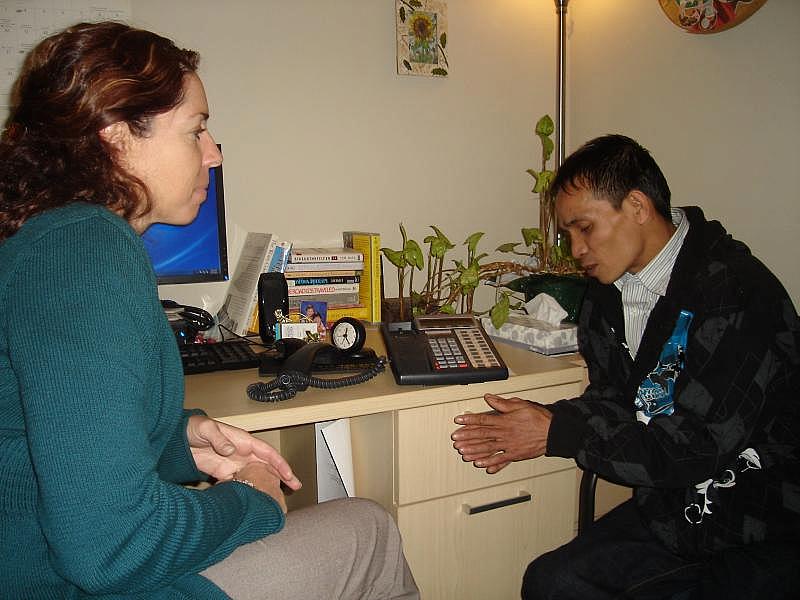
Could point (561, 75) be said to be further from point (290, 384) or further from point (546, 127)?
point (290, 384)

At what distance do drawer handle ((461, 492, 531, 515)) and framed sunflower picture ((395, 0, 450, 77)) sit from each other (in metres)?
1.33

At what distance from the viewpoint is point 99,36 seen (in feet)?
2.43

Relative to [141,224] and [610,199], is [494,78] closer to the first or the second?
[610,199]

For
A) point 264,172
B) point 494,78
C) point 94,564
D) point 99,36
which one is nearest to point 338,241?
point 264,172

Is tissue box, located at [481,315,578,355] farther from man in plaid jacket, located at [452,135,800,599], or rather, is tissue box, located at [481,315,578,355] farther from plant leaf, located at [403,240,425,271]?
plant leaf, located at [403,240,425,271]

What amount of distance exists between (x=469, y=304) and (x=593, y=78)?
0.93 metres

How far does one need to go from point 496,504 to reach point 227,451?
1.93ft

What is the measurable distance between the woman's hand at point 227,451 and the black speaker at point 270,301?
0.57 metres

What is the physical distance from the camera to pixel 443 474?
3.92 feet

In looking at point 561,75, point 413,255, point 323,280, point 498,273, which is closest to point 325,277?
point 323,280

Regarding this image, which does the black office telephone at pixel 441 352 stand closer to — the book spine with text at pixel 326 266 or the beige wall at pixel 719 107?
the book spine with text at pixel 326 266

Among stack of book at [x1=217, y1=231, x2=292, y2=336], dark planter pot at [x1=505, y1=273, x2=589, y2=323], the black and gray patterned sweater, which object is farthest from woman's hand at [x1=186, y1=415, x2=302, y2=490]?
dark planter pot at [x1=505, y1=273, x2=589, y2=323]

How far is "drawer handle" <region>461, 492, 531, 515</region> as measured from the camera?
122 centimetres

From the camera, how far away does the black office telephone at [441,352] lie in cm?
117
